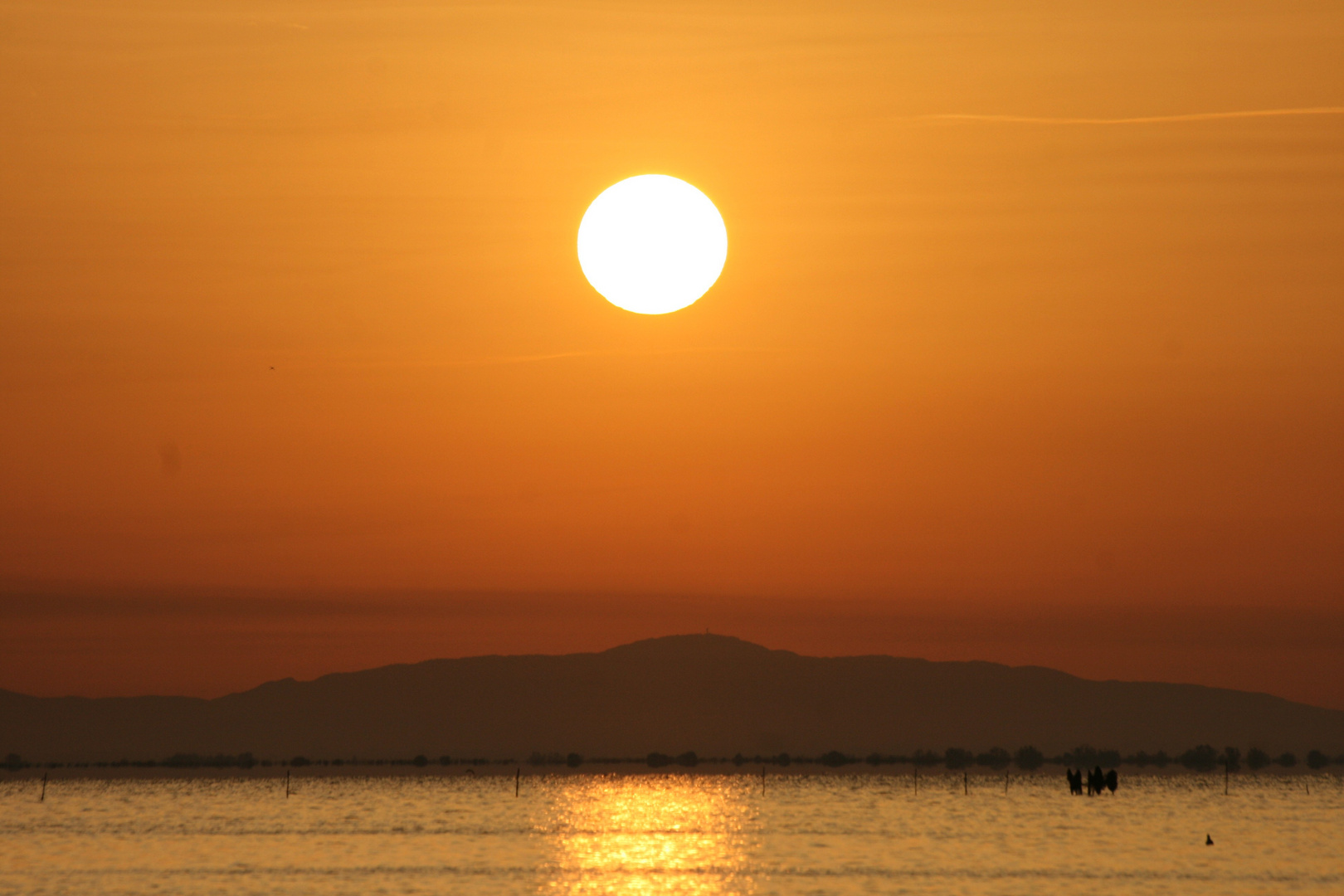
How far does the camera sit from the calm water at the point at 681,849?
74125 mm

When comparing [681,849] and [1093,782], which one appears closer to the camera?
[681,849]

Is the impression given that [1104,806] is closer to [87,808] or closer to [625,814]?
[625,814]

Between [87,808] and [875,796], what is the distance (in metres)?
90.9

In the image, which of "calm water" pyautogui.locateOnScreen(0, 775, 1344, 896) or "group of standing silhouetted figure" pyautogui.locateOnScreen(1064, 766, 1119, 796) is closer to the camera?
"calm water" pyautogui.locateOnScreen(0, 775, 1344, 896)

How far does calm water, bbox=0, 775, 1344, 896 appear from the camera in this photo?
7412cm

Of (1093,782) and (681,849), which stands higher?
(1093,782)

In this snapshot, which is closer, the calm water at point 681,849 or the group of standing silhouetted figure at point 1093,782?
the calm water at point 681,849

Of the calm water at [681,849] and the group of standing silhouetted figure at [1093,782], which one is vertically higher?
the group of standing silhouetted figure at [1093,782]

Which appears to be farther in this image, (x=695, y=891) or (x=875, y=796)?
(x=875, y=796)

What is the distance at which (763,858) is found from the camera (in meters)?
88.7

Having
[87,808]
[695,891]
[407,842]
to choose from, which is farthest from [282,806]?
[695,891]

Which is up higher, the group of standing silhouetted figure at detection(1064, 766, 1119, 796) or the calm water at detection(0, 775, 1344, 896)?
the group of standing silhouetted figure at detection(1064, 766, 1119, 796)

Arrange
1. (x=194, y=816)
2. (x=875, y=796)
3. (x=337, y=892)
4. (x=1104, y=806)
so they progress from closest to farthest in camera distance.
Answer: (x=337, y=892), (x=194, y=816), (x=1104, y=806), (x=875, y=796)

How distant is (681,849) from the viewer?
100625 millimetres
